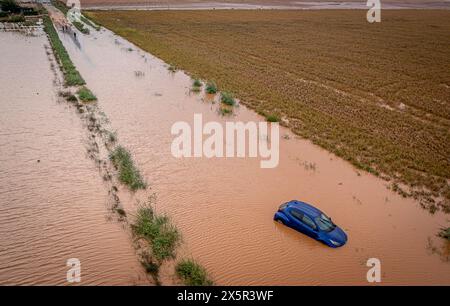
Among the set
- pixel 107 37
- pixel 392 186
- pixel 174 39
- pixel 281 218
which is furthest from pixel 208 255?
pixel 107 37

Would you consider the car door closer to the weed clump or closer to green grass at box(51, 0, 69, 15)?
the weed clump

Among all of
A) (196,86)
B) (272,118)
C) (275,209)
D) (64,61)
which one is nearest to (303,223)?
(275,209)

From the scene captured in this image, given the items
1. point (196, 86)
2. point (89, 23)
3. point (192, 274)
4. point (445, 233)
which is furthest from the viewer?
point (89, 23)

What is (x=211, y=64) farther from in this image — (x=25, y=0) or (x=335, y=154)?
(x=25, y=0)

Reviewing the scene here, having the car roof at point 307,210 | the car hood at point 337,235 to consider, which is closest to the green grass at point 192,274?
the car roof at point 307,210

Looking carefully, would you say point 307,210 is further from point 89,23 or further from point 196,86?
point 89,23

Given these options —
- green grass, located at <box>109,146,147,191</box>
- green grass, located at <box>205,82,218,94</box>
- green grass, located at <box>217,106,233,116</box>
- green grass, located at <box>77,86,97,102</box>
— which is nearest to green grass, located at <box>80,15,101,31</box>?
green grass, located at <box>77,86,97,102</box>
